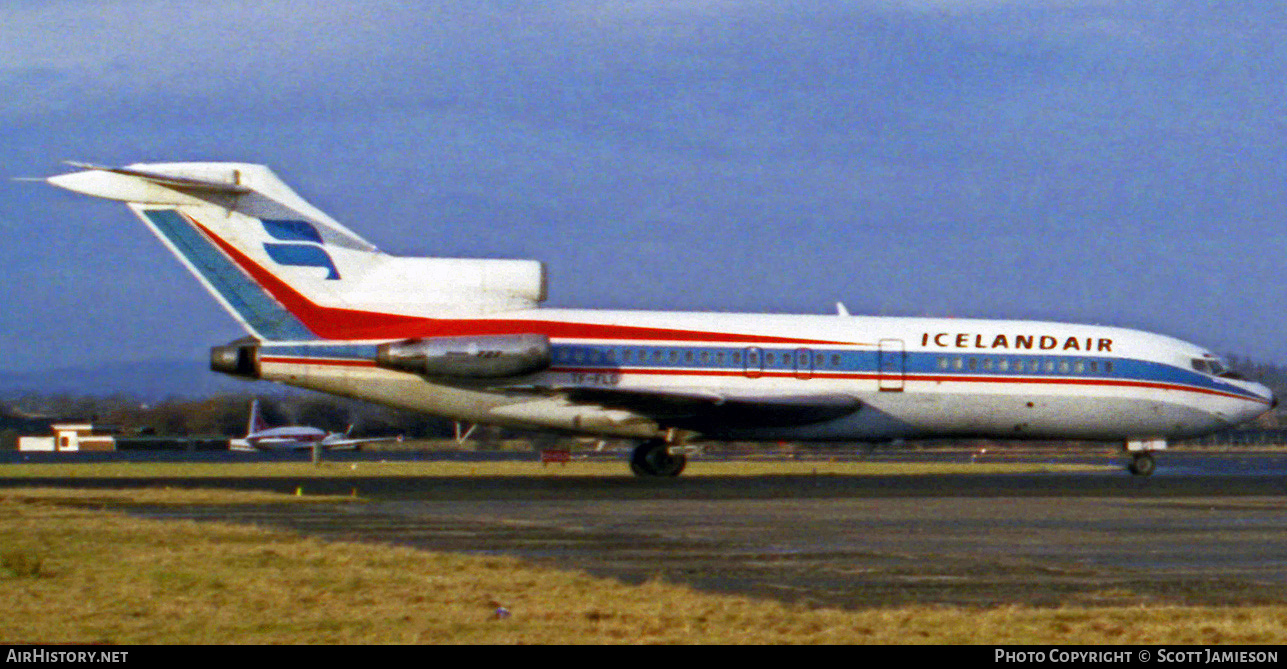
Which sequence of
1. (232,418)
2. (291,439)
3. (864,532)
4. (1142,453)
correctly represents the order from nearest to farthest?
(864,532)
(1142,453)
(291,439)
(232,418)

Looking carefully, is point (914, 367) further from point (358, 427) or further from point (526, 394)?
point (358, 427)

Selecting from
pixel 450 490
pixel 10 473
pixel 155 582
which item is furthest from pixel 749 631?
pixel 10 473

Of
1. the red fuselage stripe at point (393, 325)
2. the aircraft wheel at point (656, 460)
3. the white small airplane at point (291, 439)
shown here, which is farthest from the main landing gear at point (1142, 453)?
the white small airplane at point (291, 439)

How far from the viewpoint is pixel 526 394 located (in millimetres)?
31953

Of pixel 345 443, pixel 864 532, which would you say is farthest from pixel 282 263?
pixel 345 443

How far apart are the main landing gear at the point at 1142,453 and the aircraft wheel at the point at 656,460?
11.0 m

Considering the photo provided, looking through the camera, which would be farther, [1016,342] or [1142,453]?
[1142,453]

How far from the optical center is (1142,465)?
35219 millimetres

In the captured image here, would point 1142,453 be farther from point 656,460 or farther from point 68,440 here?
point 68,440

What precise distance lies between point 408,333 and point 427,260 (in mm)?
1763

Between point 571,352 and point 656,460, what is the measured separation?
3139 millimetres

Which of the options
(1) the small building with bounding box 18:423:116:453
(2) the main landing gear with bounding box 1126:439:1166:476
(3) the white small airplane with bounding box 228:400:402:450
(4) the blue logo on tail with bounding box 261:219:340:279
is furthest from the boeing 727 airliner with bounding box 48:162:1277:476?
(1) the small building with bounding box 18:423:116:453

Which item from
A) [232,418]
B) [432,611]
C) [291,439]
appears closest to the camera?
[432,611]

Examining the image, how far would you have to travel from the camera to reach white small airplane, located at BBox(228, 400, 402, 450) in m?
72.7
